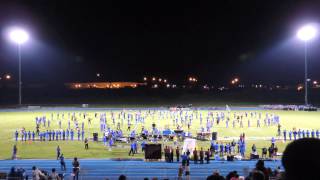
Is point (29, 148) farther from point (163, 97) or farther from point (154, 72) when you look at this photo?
point (154, 72)

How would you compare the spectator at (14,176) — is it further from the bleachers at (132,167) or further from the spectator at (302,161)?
the spectator at (302,161)

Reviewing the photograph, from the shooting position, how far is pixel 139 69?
4791 inches

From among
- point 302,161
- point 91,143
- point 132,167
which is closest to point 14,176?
point 132,167

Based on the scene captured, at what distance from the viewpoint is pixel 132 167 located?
22984 mm

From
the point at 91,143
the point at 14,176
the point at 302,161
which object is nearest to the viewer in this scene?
the point at 302,161

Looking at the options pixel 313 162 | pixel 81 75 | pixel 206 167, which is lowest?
pixel 206 167

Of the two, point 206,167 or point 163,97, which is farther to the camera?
point 163,97

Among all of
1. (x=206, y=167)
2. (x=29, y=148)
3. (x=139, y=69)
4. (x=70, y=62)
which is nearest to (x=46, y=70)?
(x=70, y=62)

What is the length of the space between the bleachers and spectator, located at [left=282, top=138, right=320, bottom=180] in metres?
18.0

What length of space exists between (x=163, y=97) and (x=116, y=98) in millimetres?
10736

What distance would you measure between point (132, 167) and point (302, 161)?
71.2ft

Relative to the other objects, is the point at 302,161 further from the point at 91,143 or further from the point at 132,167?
the point at 91,143

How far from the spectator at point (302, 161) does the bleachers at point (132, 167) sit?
17968 millimetres

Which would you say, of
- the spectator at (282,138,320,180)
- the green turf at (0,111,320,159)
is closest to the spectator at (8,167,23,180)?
the green turf at (0,111,320,159)
